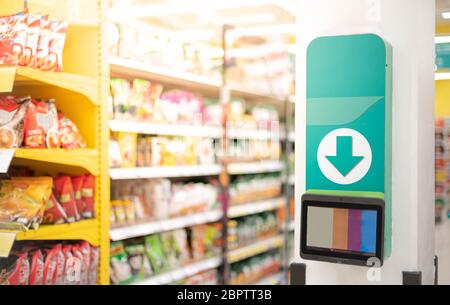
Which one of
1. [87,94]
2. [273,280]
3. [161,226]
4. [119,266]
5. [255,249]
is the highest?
[87,94]

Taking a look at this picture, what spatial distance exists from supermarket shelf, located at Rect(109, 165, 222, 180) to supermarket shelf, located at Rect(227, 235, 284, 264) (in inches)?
29.9

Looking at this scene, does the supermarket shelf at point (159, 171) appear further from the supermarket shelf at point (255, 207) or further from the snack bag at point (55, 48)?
the snack bag at point (55, 48)

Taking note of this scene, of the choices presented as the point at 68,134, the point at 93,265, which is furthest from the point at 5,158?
the point at 93,265

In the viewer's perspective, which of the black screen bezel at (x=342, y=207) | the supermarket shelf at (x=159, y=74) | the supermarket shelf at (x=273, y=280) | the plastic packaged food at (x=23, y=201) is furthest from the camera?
the supermarket shelf at (x=273, y=280)

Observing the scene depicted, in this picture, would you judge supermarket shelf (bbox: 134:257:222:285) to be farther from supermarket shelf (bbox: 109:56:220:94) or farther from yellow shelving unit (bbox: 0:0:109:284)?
supermarket shelf (bbox: 109:56:220:94)

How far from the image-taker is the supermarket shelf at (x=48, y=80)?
2230 millimetres

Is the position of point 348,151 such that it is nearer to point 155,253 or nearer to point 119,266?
point 119,266

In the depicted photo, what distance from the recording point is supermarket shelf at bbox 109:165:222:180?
122 inches

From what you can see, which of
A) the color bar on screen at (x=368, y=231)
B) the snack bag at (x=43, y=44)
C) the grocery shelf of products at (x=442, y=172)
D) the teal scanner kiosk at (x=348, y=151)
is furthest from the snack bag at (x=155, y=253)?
the color bar on screen at (x=368, y=231)

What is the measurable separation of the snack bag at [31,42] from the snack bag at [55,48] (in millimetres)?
77

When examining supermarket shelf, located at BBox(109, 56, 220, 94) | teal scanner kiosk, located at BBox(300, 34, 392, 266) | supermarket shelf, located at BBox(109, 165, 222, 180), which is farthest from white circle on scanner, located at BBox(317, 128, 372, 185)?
supermarket shelf, located at BBox(109, 56, 220, 94)

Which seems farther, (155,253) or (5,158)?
(155,253)

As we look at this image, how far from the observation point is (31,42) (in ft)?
7.88

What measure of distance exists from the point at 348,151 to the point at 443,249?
2.14 meters
